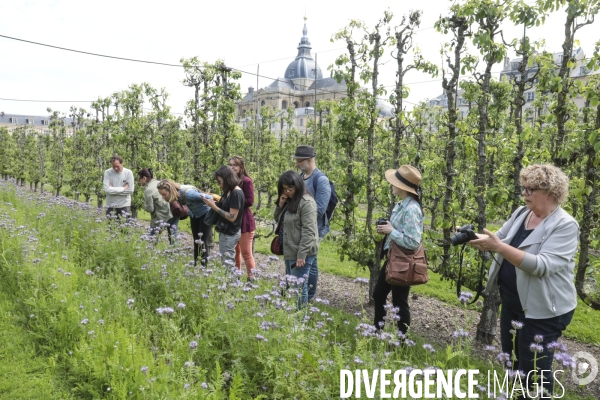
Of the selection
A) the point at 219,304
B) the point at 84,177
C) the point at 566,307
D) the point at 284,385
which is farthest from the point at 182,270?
the point at 84,177

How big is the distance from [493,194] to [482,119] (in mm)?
894

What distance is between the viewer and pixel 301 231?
177 inches

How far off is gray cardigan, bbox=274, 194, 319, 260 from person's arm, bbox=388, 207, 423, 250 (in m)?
0.94

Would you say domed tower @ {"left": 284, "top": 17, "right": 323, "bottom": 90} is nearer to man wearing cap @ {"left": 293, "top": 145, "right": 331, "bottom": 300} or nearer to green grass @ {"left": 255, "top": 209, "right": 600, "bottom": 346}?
green grass @ {"left": 255, "top": 209, "right": 600, "bottom": 346}

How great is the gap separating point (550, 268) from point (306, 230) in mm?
2343

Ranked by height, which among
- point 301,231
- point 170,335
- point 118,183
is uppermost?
point 118,183

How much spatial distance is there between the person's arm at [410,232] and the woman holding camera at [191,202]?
291 cm

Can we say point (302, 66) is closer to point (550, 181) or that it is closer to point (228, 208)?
point (228, 208)

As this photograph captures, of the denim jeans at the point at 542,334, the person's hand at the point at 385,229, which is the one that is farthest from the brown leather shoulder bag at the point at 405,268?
the denim jeans at the point at 542,334

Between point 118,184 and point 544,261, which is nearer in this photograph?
point 544,261

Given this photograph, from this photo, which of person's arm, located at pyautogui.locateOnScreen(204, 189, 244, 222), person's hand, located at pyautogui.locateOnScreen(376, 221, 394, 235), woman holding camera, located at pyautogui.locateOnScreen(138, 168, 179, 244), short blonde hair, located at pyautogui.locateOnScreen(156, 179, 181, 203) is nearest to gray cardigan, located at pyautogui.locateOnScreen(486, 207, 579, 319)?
person's hand, located at pyautogui.locateOnScreen(376, 221, 394, 235)

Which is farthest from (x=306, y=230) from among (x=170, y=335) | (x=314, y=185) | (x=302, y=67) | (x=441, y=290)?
(x=302, y=67)

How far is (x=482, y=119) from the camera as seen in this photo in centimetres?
481

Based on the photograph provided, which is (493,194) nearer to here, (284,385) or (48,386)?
(284,385)
